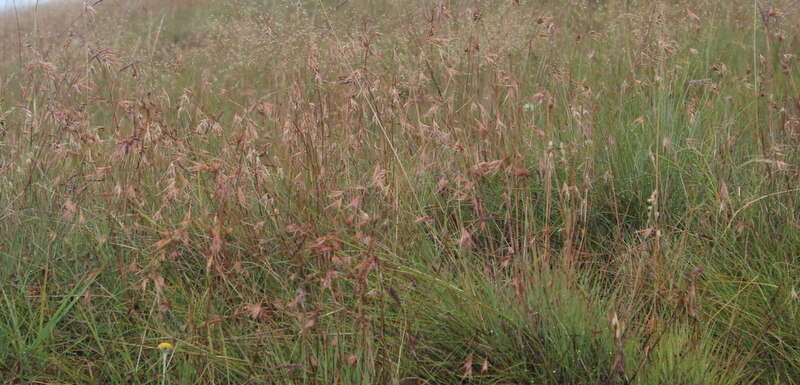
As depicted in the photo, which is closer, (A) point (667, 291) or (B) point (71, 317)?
(A) point (667, 291)

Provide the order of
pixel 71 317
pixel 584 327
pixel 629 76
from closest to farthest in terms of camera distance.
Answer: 1. pixel 584 327
2. pixel 71 317
3. pixel 629 76

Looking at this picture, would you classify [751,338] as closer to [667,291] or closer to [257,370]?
[667,291]

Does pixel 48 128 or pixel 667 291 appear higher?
pixel 48 128

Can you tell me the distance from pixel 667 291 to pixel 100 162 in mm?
1933

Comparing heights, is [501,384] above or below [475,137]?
below

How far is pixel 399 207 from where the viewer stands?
2.19m

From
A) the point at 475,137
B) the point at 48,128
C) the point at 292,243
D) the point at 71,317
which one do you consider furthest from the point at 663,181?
the point at 48,128

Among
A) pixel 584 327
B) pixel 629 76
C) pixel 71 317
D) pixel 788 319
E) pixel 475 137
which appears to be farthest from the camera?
pixel 629 76

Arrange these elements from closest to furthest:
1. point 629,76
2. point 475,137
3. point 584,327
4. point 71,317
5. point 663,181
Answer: point 584,327
point 71,317
point 663,181
point 475,137
point 629,76

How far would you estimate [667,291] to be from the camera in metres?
1.87

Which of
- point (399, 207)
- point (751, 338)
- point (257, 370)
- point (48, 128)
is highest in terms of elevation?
point (48, 128)

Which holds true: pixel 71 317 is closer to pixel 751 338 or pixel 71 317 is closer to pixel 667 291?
pixel 667 291

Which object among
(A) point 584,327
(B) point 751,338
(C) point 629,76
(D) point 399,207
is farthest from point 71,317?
(C) point 629,76

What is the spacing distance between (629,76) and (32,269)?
2.59 meters
